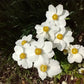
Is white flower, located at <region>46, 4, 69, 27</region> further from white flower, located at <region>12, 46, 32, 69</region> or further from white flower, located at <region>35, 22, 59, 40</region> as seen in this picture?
white flower, located at <region>12, 46, 32, 69</region>

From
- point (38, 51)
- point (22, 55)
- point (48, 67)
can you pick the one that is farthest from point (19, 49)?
point (48, 67)

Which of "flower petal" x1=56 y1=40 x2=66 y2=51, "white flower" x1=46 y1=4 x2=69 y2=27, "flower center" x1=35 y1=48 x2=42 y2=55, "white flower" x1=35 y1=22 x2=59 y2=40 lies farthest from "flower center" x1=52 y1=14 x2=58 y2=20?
"flower center" x1=35 y1=48 x2=42 y2=55

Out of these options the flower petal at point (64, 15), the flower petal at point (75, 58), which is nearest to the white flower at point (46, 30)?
the flower petal at point (64, 15)

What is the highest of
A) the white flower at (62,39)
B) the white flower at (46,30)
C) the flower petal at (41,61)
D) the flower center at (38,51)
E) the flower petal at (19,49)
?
the white flower at (46,30)

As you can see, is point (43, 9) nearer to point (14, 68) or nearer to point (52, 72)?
point (14, 68)

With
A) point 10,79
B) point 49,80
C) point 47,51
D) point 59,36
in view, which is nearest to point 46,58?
point 47,51

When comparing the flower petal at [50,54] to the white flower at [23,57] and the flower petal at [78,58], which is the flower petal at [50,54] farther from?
the flower petal at [78,58]
